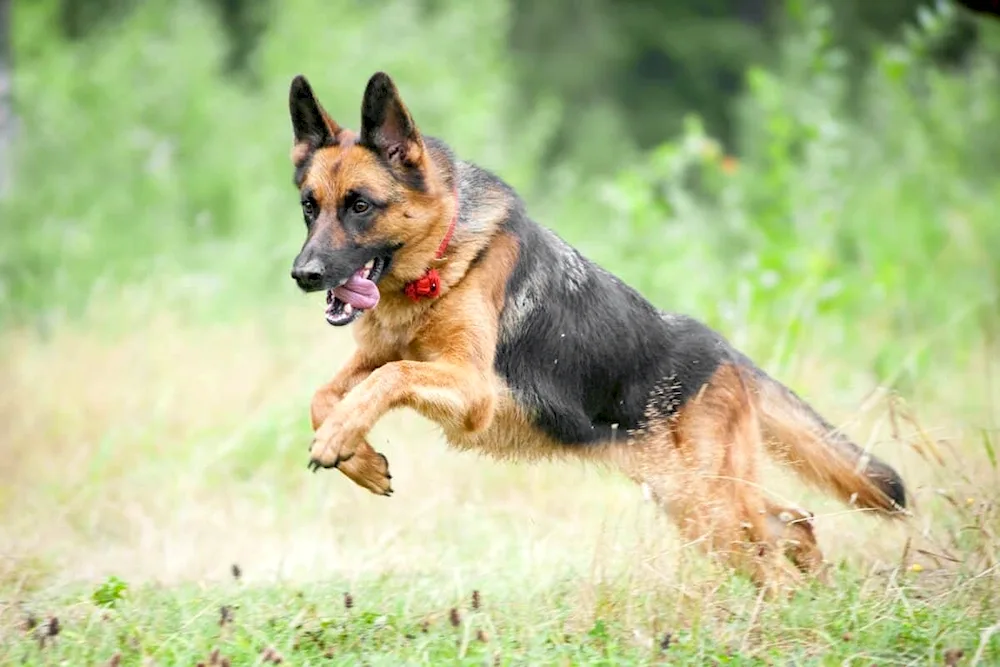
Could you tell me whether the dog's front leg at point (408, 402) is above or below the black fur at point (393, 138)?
below

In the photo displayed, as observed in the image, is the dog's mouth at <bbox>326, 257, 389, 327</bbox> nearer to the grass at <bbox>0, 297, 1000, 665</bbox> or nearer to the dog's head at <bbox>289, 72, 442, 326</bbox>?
the dog's head at <bbox>289, 72, 442, 326</bbox>

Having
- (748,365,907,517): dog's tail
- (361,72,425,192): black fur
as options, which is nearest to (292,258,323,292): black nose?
(361,72,425,192): black fur

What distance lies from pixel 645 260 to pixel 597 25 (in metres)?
13.4

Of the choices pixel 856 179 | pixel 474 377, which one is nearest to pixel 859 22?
pixel 856 179

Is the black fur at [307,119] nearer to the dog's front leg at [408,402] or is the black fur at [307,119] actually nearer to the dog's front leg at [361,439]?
the dog's front leg at [361,439]

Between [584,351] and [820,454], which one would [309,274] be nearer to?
[584,351]

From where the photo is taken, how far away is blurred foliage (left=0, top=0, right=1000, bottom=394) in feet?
34.4

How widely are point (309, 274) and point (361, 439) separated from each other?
0.76 meters

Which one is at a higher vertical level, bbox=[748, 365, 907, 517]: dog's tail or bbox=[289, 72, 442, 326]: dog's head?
bbox=[289, 72, 442, 326]: dog's head

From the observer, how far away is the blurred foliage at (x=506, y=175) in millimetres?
10477

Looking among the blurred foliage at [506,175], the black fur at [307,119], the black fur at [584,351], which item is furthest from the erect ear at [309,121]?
the blurred foliage at [506,175]

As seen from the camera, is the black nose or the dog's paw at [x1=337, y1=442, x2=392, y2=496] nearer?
the black nose

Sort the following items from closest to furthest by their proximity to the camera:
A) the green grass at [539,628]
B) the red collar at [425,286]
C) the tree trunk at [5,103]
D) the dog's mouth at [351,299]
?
the green grass at [539,628] < the dog's mouth at [351,299] < the red collar at [425,286] < the tree trunk at [5,103]

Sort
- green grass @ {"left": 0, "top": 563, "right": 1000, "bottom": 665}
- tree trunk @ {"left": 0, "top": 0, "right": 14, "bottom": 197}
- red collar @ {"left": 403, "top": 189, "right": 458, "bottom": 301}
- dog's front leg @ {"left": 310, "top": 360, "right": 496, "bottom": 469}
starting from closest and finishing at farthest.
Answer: green grass @ {"left": 0, "top": 563, "right": 1000, "bottom": 665}
dog's front leg @ {"left": 310, "top": 360, "right": 496, "bottom": 469}
red collar @ {"left": 403, "top": 189, "right": 458, "bottom": 301}
tree trunk @ {"left": 0, "top": 0, "right": 14, "bottom": 197}
